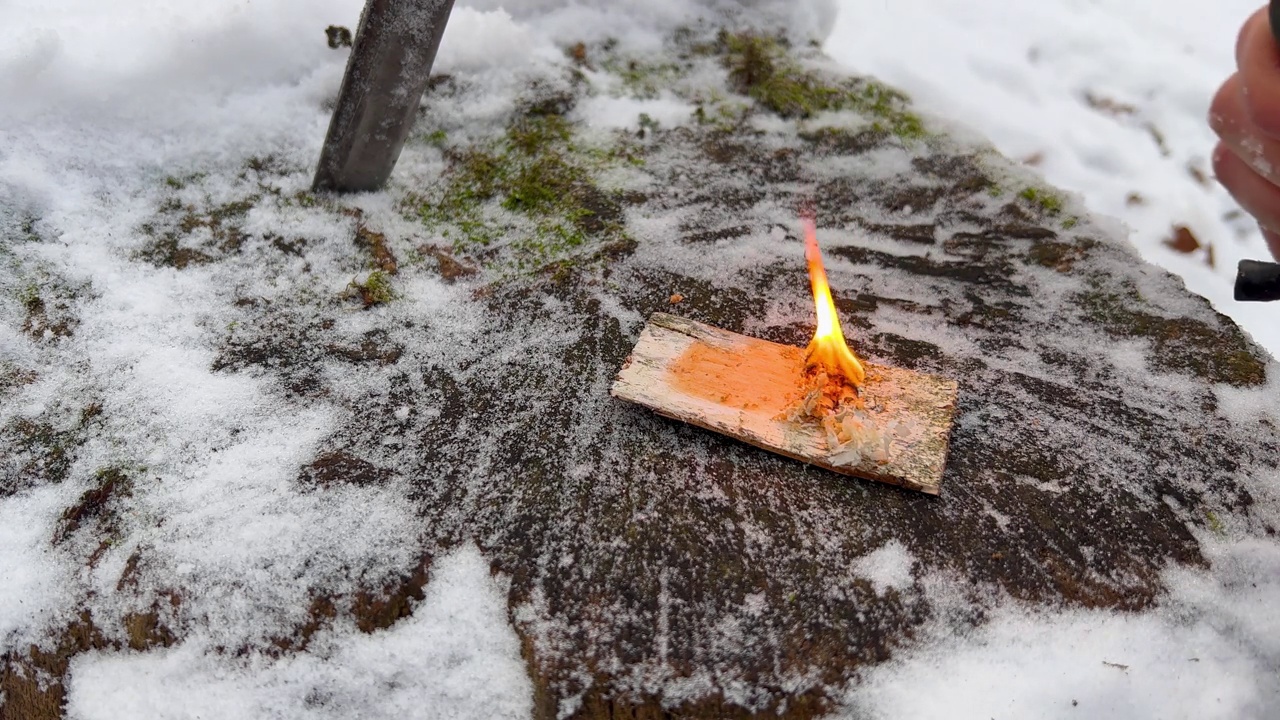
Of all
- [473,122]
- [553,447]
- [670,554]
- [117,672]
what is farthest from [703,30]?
[117,672]

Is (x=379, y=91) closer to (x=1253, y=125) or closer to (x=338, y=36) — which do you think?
(x=338, y=36)

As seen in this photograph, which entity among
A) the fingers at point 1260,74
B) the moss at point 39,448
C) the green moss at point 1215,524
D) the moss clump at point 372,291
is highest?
the fingers at point 1260,74

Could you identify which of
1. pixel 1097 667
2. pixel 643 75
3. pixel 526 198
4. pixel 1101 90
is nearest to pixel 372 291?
pixel 526 198

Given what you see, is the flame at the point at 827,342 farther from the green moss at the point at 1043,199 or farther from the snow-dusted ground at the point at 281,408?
the green moss at the point at 1043,199

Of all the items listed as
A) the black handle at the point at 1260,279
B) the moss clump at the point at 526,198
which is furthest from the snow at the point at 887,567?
the moss clump at the point at 526,198

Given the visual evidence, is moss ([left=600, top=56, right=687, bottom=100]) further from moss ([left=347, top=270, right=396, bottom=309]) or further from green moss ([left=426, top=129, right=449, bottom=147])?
moss ([left=347, top=270, right=396, bottom=309])
